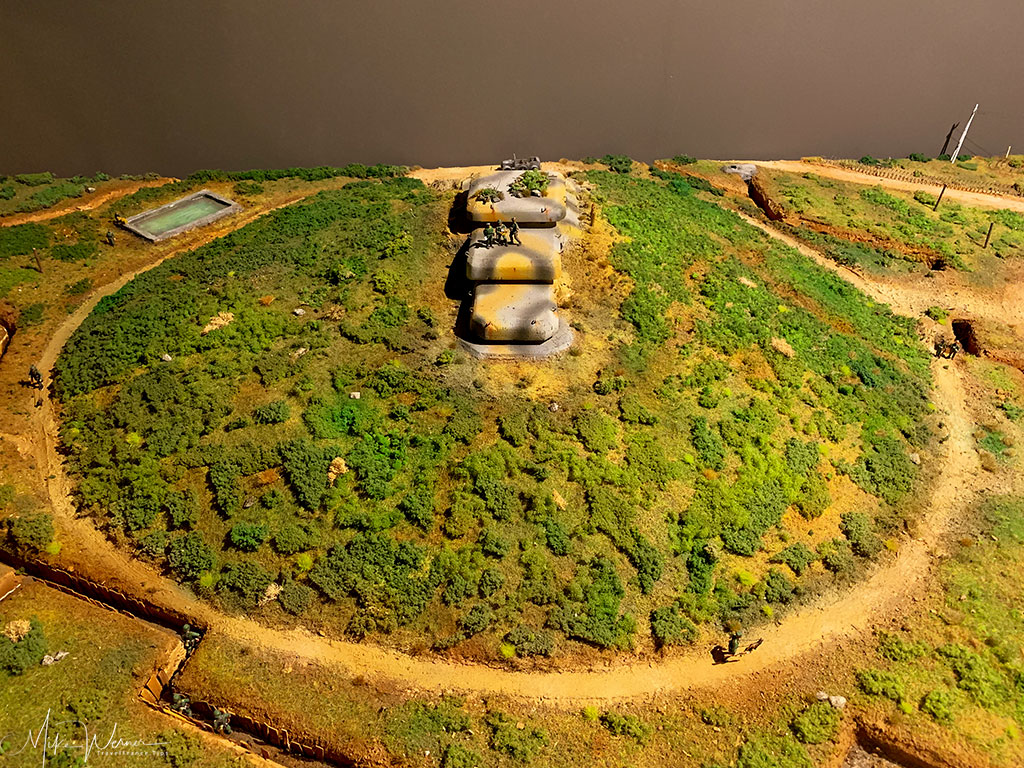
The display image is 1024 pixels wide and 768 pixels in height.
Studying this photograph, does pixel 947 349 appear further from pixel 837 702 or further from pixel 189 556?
pixel 189 556

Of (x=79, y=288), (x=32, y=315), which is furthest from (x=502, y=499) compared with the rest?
(x=79, y=288)

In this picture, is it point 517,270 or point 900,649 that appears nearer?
point 900,649

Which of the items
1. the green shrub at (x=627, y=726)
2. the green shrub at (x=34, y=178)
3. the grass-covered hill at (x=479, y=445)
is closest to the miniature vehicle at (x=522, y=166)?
the grass-covered hill at (x=479, y=445)

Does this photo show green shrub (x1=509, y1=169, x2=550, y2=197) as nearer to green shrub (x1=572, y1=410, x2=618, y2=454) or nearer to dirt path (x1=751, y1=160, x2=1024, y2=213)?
green shrub (x1=572, y1=410, x2=618, y2=454)

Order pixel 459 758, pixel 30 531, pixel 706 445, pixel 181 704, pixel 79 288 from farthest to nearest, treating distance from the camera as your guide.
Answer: pixel 79 288 < pixel 706 445 < pixel 30 531 < pixel 181 704 < pixel 459 758

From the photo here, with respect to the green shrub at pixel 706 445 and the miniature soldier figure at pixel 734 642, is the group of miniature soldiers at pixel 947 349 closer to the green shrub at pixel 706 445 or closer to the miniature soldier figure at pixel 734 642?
the green shrub at pixel 706 445

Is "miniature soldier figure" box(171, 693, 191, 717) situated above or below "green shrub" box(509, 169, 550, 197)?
below

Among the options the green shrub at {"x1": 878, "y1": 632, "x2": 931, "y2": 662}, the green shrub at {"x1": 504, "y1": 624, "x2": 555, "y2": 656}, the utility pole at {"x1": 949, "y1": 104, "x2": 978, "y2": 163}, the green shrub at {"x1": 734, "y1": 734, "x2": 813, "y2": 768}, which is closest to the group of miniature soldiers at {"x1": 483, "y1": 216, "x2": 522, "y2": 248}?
the green shrub at {"x1": 504, "y1": 624, "x2": 555, "y2": 656}
